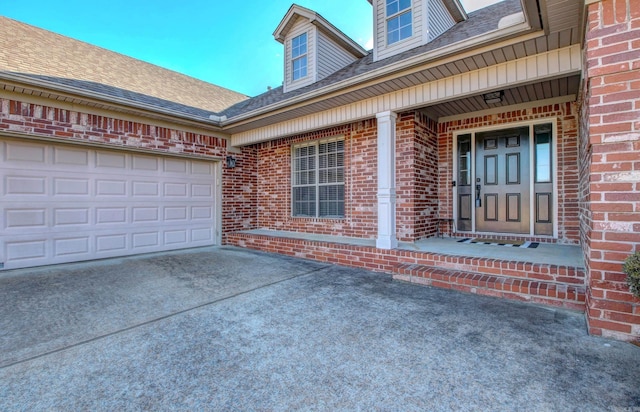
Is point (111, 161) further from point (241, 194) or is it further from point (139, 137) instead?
point (241, 194)

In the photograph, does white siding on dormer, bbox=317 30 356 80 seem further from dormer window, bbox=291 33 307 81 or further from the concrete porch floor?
the concrete porch floor

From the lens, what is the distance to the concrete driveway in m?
1.67

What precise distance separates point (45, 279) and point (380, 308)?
176 inches

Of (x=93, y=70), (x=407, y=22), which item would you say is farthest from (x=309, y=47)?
(x=93, y=70)

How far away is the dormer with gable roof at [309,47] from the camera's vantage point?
6.54 m

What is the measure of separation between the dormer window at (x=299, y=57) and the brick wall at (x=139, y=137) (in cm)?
216

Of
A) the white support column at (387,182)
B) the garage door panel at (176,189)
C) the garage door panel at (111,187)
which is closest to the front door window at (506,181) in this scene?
the white support column at (387,182)

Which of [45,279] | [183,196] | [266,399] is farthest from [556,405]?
[183,196]

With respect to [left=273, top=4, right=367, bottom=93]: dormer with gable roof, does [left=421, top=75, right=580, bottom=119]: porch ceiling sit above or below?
below

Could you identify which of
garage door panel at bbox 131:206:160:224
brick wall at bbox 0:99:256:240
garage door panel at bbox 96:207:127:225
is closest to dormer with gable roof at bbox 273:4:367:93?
brick wall at bbox 0:99:256:240

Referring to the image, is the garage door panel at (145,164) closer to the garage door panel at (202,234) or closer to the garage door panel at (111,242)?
the garage door panel at (111,242)

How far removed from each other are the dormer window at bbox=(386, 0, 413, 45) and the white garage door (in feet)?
15.3

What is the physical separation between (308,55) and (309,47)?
0.17 metres

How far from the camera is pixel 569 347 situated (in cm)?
219
